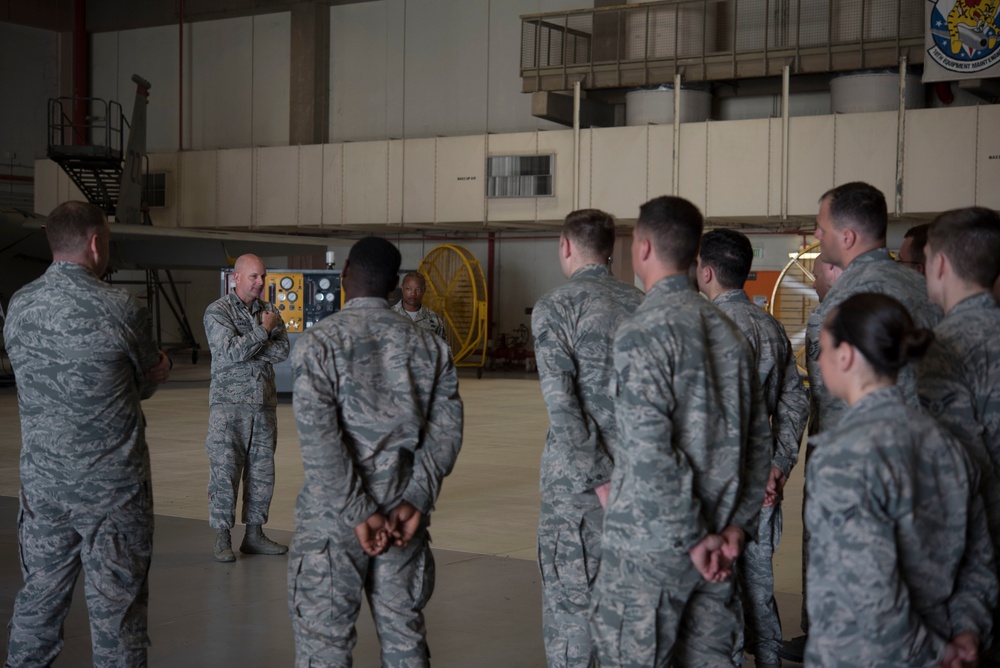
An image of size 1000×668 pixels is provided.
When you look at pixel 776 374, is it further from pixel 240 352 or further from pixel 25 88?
pixel 25 88

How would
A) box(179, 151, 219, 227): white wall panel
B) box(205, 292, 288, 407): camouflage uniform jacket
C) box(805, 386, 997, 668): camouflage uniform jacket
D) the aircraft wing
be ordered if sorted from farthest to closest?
box(179, 151, 219, 227): white wall panel → the aircraft wing → box(205, 292, 288, 407): camouflage uniform jacket → box(805, 386, 997, 668): camouflage uniform jacket

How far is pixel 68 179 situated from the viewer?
85.0ft

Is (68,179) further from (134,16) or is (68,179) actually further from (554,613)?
(554,613)

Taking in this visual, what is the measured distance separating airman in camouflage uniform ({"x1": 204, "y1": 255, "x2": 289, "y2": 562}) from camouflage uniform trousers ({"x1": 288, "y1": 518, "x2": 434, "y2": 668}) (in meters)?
3.25

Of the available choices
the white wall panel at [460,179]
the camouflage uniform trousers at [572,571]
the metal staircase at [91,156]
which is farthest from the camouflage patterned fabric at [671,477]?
the metal staircase at [91,156]

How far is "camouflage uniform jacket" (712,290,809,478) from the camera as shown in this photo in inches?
169

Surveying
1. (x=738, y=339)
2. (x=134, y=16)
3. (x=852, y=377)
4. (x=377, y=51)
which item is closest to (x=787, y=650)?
(x=738, y=339)

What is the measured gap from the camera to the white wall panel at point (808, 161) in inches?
721

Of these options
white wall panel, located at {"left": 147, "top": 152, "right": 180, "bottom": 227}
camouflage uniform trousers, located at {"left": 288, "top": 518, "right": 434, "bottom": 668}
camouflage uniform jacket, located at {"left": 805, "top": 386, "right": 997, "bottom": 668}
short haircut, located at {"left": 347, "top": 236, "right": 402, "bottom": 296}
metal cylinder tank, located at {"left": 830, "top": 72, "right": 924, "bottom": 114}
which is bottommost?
camouflage uniform trousers, located at {"left": 288, "top": 518, "right": 434, "bottom": 668}

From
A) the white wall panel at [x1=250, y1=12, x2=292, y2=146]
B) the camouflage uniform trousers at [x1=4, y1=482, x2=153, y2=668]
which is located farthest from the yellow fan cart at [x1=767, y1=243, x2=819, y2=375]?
the camouflage uniform trousers at [x1=4, y1=482, x2=153, y2=668]

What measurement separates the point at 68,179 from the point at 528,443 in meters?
17.9

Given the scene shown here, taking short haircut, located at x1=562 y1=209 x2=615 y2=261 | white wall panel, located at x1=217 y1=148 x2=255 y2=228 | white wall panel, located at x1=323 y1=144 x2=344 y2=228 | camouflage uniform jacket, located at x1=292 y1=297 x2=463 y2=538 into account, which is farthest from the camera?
white wall panel, located at x1=217 y1=148 x2=255 y2=228

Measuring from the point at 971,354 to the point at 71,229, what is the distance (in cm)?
304

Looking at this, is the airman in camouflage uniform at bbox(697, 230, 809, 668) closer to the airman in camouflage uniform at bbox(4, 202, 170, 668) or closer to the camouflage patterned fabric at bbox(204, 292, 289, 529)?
the airman in camouflage uniform at bbox(4, 202, 170, 668)
